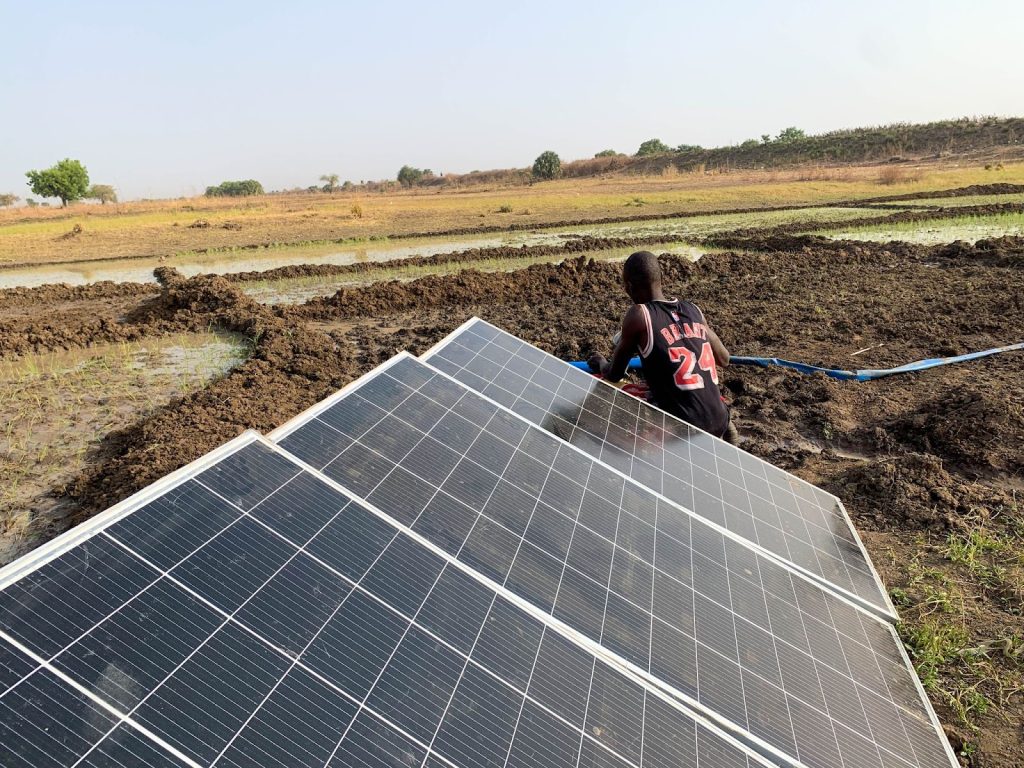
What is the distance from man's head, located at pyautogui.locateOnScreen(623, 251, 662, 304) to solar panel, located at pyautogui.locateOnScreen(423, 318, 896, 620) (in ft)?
3.10

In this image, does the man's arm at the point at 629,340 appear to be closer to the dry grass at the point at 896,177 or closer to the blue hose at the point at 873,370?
the blue hose at the point at 873,370

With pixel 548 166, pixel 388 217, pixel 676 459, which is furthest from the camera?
pixel 548 166

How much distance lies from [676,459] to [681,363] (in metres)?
1.04

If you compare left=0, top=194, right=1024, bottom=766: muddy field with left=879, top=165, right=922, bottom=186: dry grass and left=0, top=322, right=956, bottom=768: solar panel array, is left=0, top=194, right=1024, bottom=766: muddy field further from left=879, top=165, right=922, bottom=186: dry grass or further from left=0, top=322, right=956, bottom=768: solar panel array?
left=879, top=165, right=922, bottom=186: dry grass

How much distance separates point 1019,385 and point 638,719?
9.48 m

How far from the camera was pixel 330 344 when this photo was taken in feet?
44.3

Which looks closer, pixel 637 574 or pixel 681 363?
pixel 637 574

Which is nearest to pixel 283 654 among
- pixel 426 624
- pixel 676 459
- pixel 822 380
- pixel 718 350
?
pixel 426 624

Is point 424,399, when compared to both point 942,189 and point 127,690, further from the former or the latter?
point 942,189

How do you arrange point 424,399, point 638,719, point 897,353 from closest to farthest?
point 638,719
point 424,399
point 897,353

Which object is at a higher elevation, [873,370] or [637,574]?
[637,574]

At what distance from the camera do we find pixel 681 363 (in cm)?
579

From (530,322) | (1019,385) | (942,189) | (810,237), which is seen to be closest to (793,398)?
(1019,385)

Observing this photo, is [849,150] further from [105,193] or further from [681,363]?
[105,193]
